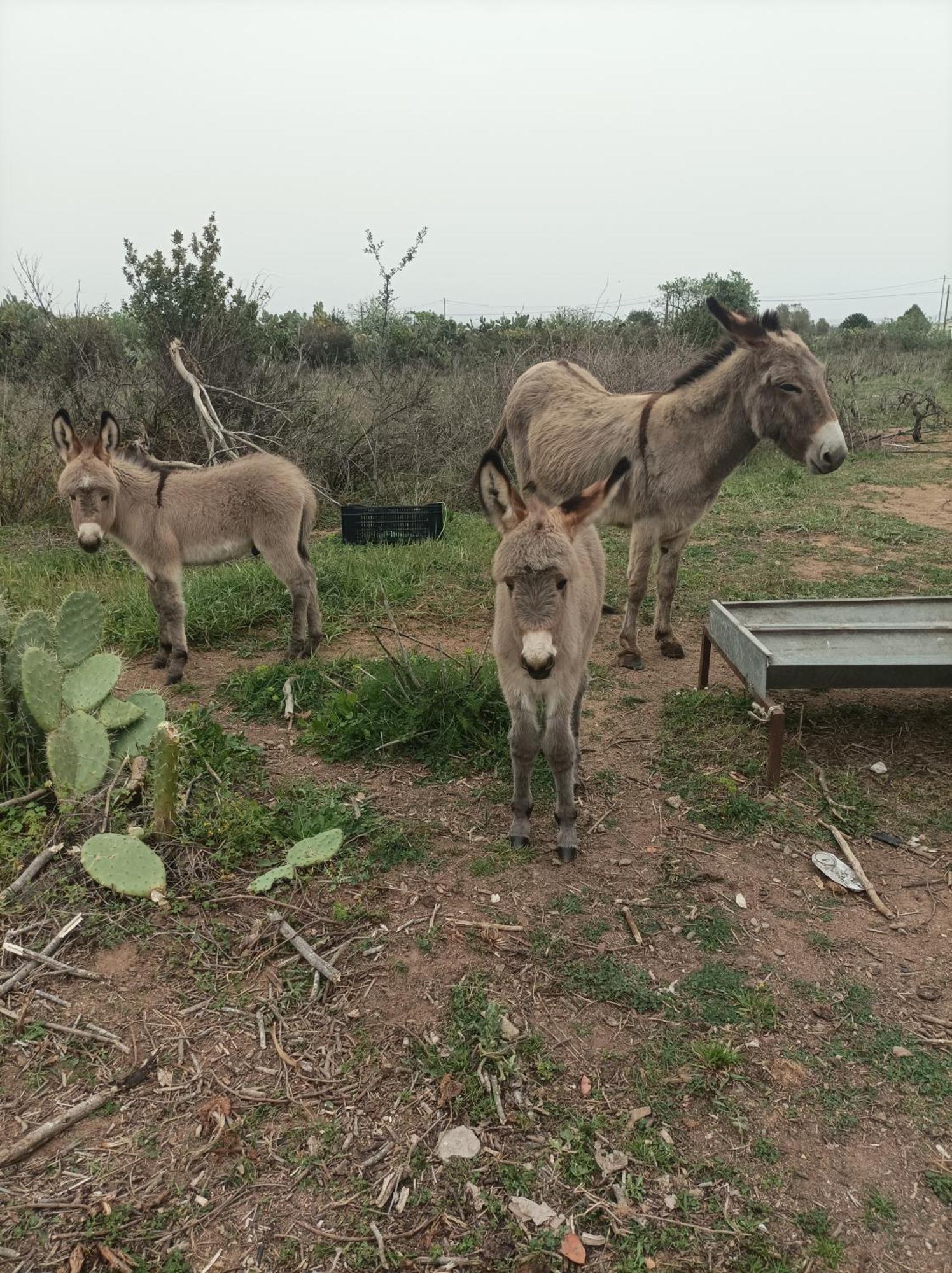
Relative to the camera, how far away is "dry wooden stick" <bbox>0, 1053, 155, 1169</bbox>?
2006mm

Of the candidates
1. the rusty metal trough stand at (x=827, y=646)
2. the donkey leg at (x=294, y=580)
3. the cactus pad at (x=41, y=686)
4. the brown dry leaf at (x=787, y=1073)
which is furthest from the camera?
the donkey leg at (x=294, y=580)

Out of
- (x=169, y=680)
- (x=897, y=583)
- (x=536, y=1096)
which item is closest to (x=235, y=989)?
(x=536, y=1096)

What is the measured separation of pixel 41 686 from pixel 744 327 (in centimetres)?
483

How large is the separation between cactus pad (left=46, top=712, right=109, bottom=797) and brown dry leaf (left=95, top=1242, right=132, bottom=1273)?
189 cm

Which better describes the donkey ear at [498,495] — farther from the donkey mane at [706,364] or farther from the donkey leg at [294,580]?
the donkey mane at [706,364]

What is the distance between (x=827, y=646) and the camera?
4.40 m

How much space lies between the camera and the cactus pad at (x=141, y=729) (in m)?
3.54

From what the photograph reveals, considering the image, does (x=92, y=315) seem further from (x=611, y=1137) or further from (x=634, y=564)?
(x=611, y=1137)

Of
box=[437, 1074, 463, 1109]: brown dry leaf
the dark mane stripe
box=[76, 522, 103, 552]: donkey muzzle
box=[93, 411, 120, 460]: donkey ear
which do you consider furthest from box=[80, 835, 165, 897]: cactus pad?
the dark mane stripe

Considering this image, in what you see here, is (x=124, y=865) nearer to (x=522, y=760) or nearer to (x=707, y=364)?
(x=522, y=760)

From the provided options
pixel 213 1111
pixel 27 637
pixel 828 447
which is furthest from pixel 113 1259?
pixel 828 447

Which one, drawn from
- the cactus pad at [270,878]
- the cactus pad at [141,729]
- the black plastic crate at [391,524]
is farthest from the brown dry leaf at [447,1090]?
the black plastic crate at [391,524]

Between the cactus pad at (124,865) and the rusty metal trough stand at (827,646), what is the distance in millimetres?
2958

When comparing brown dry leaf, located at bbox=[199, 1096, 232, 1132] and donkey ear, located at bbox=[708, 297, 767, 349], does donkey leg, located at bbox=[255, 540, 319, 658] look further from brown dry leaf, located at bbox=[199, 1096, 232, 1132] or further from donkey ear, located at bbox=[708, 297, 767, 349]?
brown dry leaf, located at bbox=[199, 1096, 232, 1132]
